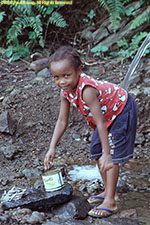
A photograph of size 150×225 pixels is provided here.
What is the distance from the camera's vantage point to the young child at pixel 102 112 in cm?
243

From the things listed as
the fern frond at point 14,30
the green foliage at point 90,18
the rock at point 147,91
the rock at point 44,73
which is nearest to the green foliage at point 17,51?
the fern frond at point 14,30

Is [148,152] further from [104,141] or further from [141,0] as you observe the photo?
[141,0]

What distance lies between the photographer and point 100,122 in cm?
242

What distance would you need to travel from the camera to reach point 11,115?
15.6 ft

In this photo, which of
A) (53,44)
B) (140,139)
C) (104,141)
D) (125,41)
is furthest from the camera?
(53,44)

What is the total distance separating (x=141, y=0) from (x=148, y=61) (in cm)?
145

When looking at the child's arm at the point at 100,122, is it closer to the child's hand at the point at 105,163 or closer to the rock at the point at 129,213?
the child's hand at the point at 105,163

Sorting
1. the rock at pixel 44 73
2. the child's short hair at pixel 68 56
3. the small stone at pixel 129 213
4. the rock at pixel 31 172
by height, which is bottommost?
the small stone at pixel 129 213

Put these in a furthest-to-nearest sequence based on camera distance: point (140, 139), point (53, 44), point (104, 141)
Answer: point (53, 44) → point (140, 139) → point (104, 141)

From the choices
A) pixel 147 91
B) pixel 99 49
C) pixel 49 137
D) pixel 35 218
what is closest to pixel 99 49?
pixel 99 49

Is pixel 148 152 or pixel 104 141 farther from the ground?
pixel 104 141

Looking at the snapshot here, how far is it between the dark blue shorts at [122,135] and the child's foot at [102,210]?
1.23 feet

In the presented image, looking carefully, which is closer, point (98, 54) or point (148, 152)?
point (148, 152)

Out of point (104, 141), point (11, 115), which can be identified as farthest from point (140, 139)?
point (104, 141)
